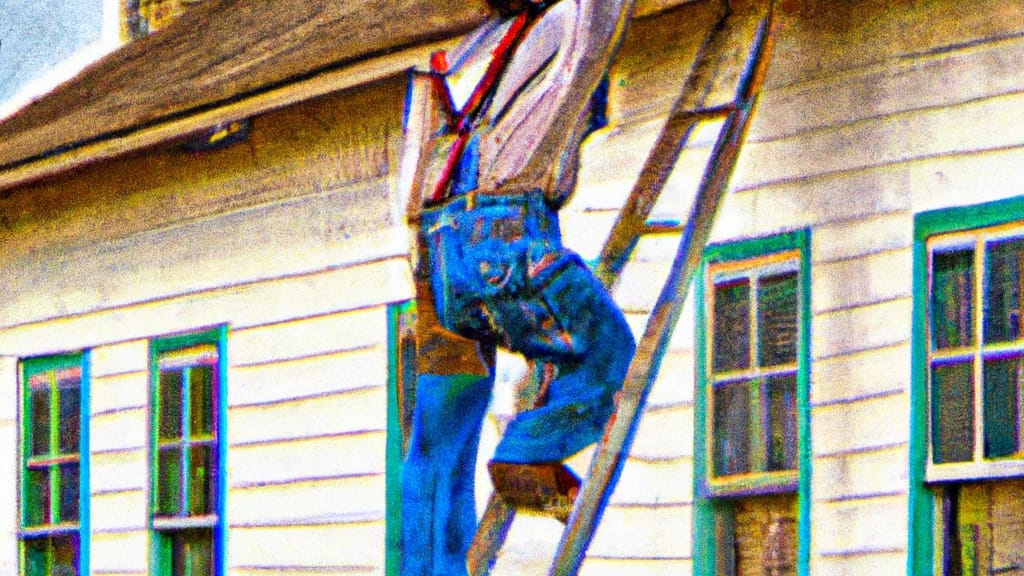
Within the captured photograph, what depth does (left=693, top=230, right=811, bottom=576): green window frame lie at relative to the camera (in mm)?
8664

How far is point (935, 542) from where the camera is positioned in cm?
809

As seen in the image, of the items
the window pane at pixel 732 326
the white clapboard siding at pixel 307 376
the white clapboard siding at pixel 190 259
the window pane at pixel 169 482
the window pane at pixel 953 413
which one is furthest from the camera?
the window pane at pixel 169 482

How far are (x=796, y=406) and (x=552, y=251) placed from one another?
1.42 meters

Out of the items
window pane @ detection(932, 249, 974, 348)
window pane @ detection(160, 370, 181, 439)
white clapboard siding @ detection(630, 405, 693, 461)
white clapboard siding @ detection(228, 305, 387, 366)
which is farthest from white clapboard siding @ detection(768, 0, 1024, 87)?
window pane @ detection(160, 370, 181, 439)

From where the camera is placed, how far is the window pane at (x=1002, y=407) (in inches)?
311

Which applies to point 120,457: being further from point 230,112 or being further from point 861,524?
point 861,524

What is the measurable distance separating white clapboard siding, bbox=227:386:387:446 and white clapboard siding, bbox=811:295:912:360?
304 cm

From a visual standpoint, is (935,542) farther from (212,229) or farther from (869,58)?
(212,229)

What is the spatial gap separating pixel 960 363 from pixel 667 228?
1.20 metres

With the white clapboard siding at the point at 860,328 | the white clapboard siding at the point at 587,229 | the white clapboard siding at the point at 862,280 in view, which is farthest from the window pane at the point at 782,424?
the white clapboard siding at the point at 587,229

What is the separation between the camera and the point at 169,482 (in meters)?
12.4

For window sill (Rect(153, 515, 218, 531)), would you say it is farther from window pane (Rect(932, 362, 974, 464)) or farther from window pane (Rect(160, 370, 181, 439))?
window pane (Rect(932, 362, 974, 464))

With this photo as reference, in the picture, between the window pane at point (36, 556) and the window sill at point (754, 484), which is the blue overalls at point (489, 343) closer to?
the window sill at point (754, 484)

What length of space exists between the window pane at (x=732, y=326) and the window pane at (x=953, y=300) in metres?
0.95
